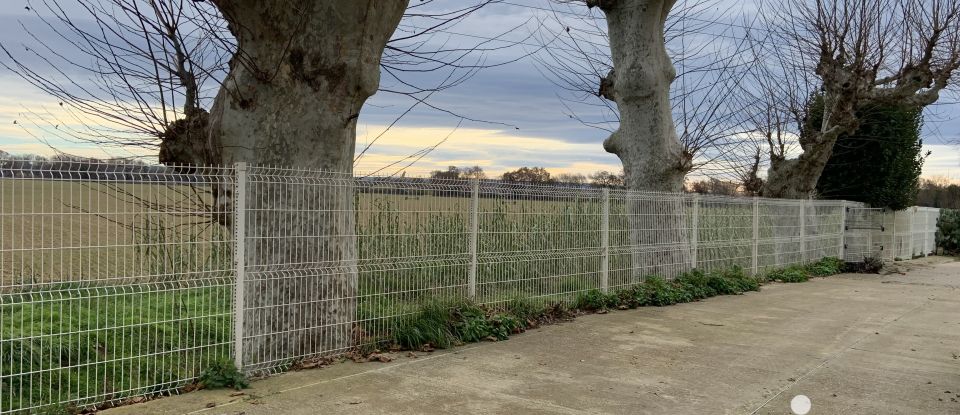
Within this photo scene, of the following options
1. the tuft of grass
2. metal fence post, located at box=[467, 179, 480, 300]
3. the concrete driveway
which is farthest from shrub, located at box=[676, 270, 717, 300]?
metal fence post, located at box=[467, 179, 480, 300]

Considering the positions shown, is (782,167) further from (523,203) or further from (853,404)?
(853,404)

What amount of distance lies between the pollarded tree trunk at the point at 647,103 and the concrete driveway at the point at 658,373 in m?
3.34

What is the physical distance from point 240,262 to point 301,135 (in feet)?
4.60

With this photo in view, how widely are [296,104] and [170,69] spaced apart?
4.32 feet

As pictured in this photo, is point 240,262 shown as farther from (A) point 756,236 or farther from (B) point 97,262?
(A) point 756,236

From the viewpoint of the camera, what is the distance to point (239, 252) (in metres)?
5.73

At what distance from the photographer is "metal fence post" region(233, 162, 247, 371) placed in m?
5.74

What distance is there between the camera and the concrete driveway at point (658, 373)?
5.43 meters

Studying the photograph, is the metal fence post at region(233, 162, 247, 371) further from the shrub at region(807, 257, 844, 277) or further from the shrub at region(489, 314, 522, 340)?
the shrub at region(807, 257, 844, 277)

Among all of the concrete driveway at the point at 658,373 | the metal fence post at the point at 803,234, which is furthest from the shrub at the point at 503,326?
the metal fence post at the point at 803,234

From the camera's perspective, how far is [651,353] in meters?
7.37

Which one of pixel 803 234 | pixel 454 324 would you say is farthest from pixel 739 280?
pixel 454 324

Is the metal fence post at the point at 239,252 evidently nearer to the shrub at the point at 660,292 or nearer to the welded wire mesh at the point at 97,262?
the welded wire mesh at the point at 97,262

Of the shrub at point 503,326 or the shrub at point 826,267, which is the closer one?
the shrub at point 503,326
